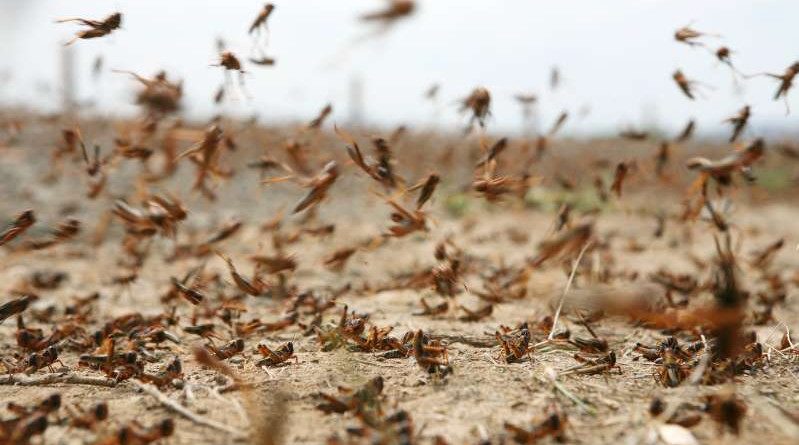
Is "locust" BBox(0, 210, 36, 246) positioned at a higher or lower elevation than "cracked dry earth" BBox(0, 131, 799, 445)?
higher

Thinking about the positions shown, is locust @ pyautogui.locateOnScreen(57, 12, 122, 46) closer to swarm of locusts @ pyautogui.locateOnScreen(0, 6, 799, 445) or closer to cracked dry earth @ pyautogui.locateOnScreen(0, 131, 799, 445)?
swarm of locusts @ pyautogui.locateOnScreen(0, 6, 799, 445)

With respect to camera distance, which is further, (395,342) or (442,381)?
(395,342)

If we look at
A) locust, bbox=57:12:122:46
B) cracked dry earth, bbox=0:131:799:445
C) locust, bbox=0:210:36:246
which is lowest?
cracked dry earth, bbox=0:131:799:445

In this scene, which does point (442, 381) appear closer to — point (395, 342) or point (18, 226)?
point (395, 342)

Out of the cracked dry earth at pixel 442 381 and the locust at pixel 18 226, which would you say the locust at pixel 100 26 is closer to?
the locust at pixel 18 226

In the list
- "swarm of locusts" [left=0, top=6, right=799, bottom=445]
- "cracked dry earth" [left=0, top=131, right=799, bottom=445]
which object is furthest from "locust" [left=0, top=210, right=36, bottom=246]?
"cracked dry earth" [left=0, top=131, right=799, bottom=445]

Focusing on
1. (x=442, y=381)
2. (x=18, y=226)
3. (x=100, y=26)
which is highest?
(x=100, y=26)

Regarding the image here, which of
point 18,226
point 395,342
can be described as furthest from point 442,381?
point 18,226

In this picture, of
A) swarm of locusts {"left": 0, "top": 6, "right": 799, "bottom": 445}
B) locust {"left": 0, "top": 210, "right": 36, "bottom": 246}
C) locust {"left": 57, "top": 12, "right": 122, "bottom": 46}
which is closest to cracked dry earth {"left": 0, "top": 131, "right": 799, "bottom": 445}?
swarm of locusts {"left": 0, "top": 6, "right": 799, "bottom": 445}

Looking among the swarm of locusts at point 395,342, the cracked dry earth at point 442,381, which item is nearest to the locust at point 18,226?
the swarm of locusts at point 395,342

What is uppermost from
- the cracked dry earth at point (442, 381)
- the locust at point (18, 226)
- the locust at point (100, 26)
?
the locust at point (100, 26)

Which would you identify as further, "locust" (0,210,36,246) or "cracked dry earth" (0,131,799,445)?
"locust" (0,210,36,246)

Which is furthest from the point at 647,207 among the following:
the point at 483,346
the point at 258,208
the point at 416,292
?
the point at 483,346
